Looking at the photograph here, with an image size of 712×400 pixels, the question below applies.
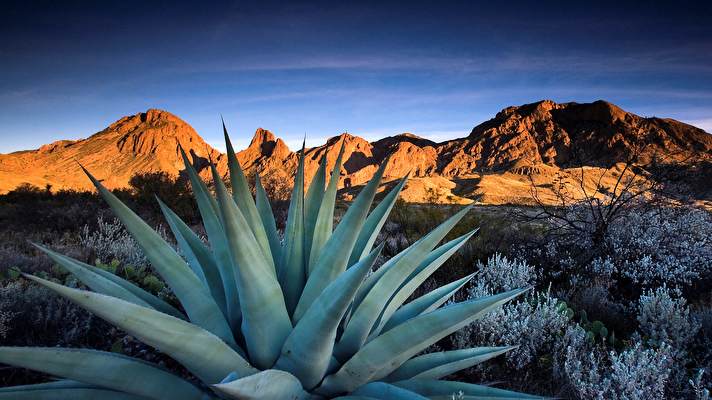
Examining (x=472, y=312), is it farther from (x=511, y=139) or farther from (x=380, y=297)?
(x=511, y=139)

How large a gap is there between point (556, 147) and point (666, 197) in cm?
21126

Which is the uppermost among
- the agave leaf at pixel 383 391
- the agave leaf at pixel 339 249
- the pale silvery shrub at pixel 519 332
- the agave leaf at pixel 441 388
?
the agave leaf at pixel 339 249

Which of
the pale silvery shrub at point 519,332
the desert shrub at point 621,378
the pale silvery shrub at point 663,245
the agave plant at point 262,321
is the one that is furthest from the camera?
the pale silvery shrub at point 663,245

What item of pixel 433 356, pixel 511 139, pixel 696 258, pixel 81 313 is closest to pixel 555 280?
pixel 696 258

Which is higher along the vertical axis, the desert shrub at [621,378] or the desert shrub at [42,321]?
the desert shrub at [42,321]

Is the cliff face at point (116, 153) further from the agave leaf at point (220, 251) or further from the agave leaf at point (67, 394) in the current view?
the agave leaf at point (67, 394)

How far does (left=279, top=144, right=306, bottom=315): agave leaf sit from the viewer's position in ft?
5.64

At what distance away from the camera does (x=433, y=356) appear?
5.87ft

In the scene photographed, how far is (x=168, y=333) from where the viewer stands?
109 cm

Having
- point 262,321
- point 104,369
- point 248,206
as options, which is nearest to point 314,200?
point 248,206

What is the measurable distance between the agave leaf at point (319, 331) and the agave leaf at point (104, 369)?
35 centimetres

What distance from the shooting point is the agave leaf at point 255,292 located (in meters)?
1.16

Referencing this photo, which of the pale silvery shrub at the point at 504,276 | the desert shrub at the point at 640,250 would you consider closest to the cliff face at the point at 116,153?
the desert shrub at the point at 640,250

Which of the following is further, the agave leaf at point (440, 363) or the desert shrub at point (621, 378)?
the desert shrub at point (621, 378)
